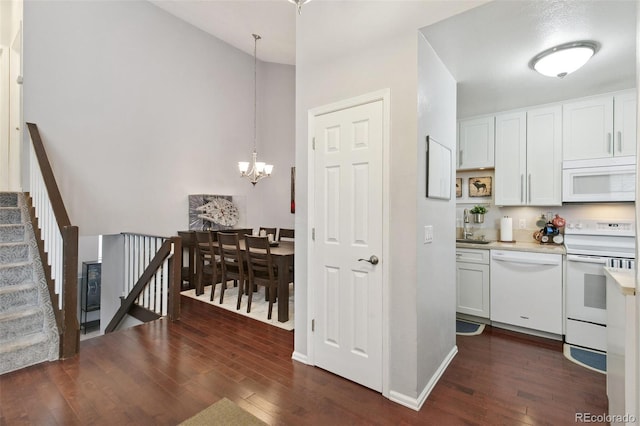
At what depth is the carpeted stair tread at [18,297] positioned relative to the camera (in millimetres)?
2662

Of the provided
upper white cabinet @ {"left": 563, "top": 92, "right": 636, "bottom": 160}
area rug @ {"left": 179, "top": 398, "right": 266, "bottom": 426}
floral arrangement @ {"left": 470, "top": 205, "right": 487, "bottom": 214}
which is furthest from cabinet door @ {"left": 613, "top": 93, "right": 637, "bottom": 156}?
area rug @ {"left": 179, "top": 398, "right": 266, "bottom": 426}

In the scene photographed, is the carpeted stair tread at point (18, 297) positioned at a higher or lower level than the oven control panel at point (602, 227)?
lower

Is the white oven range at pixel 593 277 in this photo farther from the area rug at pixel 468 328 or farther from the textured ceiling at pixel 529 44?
the textured ceiling at pixel 529 44

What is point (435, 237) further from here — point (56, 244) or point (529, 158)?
point (56, 244)

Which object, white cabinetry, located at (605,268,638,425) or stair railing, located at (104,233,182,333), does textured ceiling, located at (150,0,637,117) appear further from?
stair railing, located at (104,233,182,333)

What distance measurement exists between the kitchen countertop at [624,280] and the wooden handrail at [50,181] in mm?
3908

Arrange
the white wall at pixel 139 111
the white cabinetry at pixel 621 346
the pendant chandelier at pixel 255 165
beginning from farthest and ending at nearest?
the pendant chandelier at pixel 255 165 < the white wall at pixel 139 111 < the white cabinetry at pixel 621 346

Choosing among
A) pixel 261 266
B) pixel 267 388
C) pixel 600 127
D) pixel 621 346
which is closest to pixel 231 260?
pixel 261 266

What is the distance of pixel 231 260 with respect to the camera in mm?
4262

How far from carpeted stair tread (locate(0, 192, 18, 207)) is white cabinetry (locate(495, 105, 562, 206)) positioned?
5.64m

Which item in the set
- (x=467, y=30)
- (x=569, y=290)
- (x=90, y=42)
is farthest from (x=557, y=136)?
(x=90, y=42)

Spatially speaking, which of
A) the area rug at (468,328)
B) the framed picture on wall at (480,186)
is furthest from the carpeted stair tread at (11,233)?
the framed picture on wall at (480,186)

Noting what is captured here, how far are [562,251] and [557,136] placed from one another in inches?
48.6

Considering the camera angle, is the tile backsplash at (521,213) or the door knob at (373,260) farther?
the tile backsplash at (521,213)
